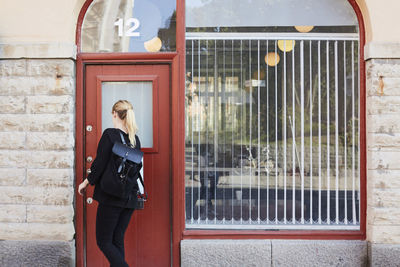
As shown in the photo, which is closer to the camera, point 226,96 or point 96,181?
point 96,181

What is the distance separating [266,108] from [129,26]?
1.92 meters

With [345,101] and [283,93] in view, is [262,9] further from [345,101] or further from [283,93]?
[345,101]

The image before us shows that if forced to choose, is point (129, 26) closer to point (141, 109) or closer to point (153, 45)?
point (153, 45)

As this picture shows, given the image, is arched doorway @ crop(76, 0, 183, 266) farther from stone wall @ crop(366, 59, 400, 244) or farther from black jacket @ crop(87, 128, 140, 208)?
stone wall @ crop(366, 59, 400, 244)

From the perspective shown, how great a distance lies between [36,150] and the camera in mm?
4617

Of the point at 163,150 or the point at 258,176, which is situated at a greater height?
the point at 163,150

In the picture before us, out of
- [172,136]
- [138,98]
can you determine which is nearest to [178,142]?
[172,136]

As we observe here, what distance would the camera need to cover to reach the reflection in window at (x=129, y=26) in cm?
483

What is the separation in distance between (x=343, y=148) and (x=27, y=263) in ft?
12.7

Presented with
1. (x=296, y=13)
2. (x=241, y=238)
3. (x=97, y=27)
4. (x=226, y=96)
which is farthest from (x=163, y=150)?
(x=296, y=13)

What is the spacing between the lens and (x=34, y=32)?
4641 mm

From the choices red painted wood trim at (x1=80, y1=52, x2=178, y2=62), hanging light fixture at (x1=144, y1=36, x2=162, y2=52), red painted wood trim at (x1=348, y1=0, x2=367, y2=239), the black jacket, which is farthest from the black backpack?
red painted wood trim at (x1=348, y1=0, x2=367, y2=239)

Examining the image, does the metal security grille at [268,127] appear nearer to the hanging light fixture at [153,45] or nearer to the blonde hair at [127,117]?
the hanging light fixture at [153,45]

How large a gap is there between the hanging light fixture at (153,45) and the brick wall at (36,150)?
0.93 metres
